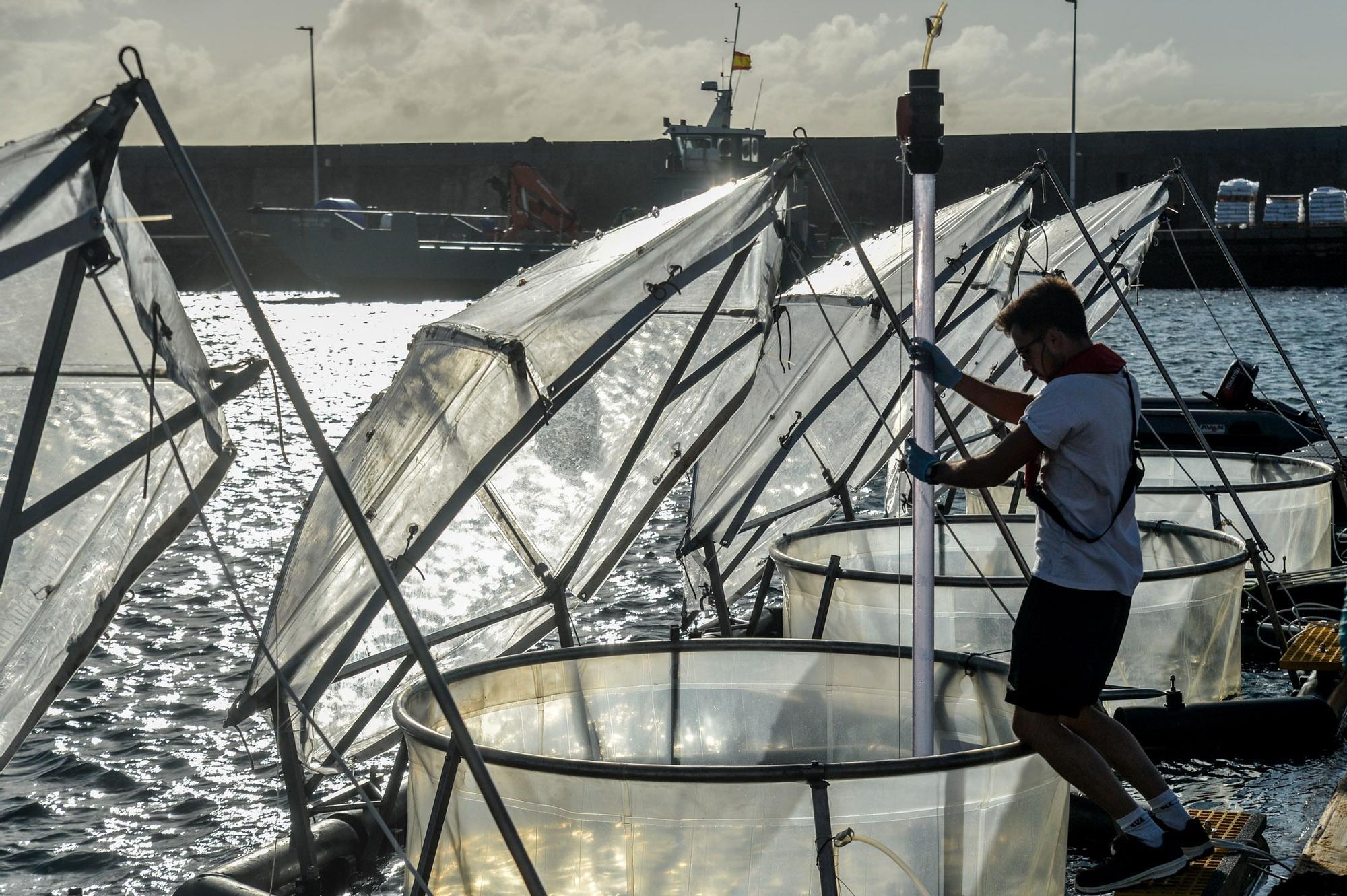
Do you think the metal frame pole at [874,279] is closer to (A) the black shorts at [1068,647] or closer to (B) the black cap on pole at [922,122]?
(B) the black cap on pole at [922,122]

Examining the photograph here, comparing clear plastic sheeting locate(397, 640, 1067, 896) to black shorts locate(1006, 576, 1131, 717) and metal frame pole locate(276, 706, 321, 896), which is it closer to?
black shorts locate(1006, 576, 1131, 717)

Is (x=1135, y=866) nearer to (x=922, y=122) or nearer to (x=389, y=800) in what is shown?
(x=922, y=122)

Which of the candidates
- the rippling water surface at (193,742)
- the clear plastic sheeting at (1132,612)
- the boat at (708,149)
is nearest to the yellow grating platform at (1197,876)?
the rippling water surface at (193,742)

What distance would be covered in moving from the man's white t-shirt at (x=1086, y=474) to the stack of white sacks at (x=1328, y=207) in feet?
232

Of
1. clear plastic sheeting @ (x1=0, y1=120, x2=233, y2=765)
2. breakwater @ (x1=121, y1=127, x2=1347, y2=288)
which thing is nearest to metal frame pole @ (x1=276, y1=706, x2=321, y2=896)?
clear plastic sheeting @ (x1=0, y1=120, x2=233, y2=765)

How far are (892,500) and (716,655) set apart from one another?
7.82 metres

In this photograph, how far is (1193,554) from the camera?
10.8m

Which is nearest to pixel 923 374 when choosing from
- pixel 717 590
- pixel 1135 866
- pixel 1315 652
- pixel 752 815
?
pixel 752 815

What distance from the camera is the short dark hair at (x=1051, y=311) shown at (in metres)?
5.48

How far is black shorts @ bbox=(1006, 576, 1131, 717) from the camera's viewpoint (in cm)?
529

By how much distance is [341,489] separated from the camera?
454 centimetres

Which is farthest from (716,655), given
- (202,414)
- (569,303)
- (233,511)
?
(233,511)

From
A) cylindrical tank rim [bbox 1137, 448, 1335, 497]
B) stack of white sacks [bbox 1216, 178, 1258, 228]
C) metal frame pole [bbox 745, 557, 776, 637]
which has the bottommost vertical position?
metal frame pole [bbox 745, 557, 776, 637]

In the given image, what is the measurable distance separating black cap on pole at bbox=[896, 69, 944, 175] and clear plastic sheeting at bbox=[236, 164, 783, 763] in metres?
2.17
